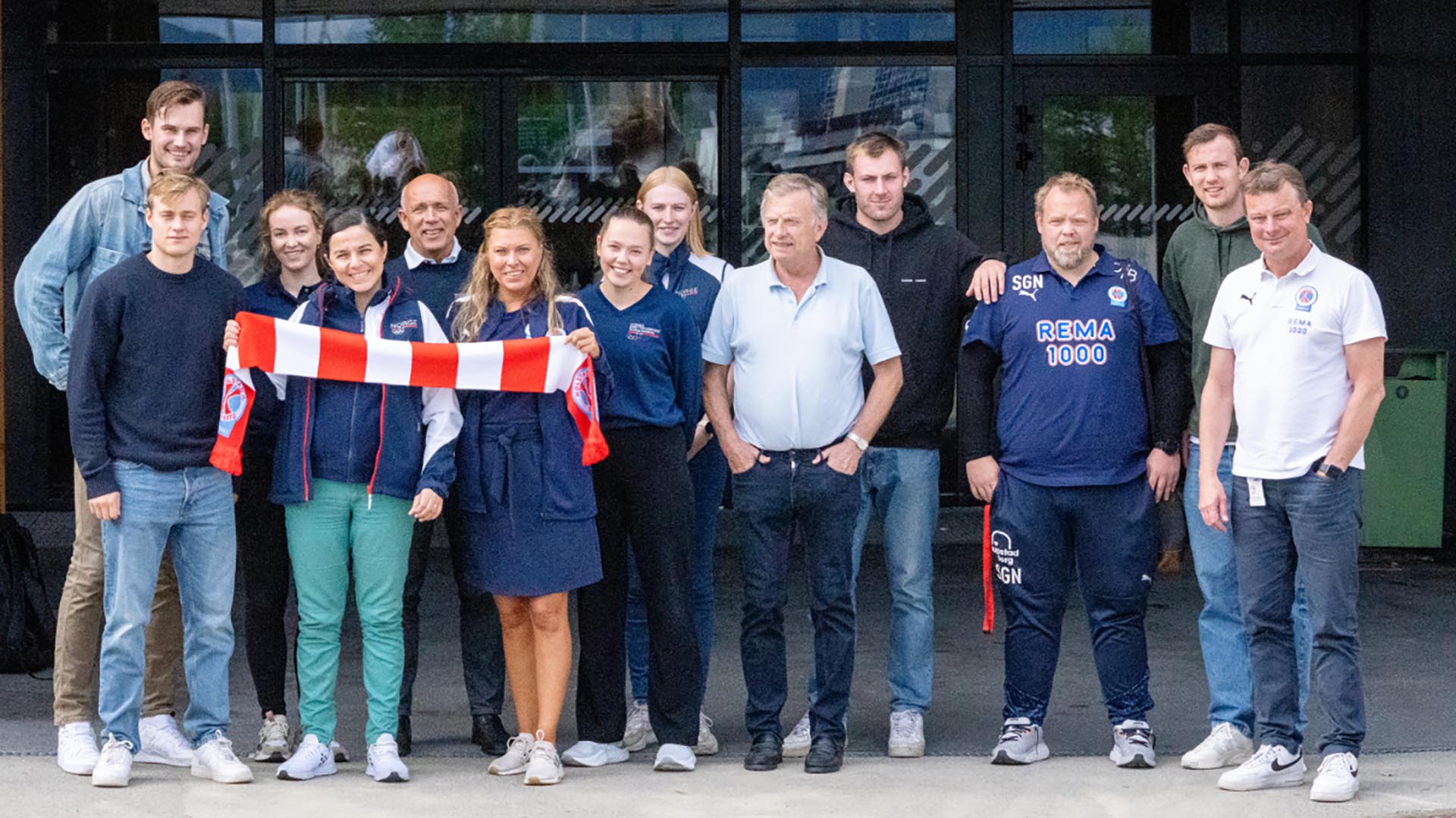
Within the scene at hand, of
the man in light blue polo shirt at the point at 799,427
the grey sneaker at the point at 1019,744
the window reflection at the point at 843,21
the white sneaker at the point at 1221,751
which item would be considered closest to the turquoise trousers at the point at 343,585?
the man in light blue polo shirt at the point at 799,427

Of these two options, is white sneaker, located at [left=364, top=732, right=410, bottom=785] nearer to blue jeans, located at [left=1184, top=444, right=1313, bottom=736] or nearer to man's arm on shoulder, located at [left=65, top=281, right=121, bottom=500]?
man's arm on shoulder, located at [left=65, top=281, right=121, bottom=500]

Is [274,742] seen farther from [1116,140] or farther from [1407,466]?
[1116,140]

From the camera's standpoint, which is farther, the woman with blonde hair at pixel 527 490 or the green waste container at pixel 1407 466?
the green waste container at pixel 1407 466

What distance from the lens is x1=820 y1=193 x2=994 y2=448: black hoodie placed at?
6.10 meters

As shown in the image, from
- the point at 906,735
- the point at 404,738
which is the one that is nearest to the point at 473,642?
the point at 404,738

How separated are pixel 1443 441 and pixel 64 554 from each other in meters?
7.94

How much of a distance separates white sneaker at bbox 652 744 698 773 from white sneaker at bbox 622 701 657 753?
1.05ft

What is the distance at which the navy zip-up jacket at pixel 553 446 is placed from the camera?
18.3 ft

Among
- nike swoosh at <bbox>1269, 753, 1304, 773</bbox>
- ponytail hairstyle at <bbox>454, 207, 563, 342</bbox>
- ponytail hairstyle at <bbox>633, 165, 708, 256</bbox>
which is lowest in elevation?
nike swoosh at <bbox>1269, 753, 1304, 773</bbox>

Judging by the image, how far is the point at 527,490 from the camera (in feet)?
18.3

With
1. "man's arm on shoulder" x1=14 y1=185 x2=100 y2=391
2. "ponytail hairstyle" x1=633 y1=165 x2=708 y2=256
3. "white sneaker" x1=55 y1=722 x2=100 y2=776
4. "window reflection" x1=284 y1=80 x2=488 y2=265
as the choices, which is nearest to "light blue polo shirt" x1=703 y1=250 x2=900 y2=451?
"ponytail hairstyle" x1=633 y1=165 x2=708 y2=256

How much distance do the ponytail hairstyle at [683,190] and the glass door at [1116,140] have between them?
208 inches

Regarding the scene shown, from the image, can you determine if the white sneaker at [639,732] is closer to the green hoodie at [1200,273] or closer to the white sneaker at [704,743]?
the white sneaker at [704,743]

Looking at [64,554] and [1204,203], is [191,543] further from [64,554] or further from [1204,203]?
[64,554]
